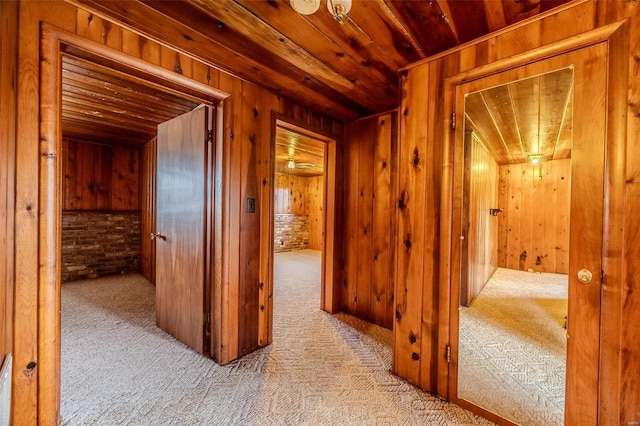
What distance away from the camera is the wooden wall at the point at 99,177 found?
4086mm

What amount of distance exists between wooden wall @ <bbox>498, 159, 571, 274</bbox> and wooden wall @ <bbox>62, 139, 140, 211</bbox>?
5564 millimetres

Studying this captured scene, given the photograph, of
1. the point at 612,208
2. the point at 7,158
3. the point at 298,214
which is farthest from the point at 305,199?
the point at 612,208

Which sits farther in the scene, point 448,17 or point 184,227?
point 184,227

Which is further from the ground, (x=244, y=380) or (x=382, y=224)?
(x=382, y=224)

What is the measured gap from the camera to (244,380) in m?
1.75

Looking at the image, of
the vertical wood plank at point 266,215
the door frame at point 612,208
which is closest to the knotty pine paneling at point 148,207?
the vertical wood plank at point 266,215

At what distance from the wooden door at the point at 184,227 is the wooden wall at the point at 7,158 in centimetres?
100

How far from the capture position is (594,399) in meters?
1.15

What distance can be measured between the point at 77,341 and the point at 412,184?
302 cm

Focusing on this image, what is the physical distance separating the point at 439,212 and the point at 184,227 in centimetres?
198

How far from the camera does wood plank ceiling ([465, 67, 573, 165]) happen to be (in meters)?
1.37

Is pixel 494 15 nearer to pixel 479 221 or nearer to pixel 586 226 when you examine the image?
pixel 586 226

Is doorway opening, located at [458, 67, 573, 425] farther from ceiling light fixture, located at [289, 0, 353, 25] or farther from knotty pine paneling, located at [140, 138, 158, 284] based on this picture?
knotty pine paneling, located at [140, 138, 158, 284]

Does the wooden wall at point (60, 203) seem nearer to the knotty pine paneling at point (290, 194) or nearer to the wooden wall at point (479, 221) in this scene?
the wooden wall at point (479, 221)
